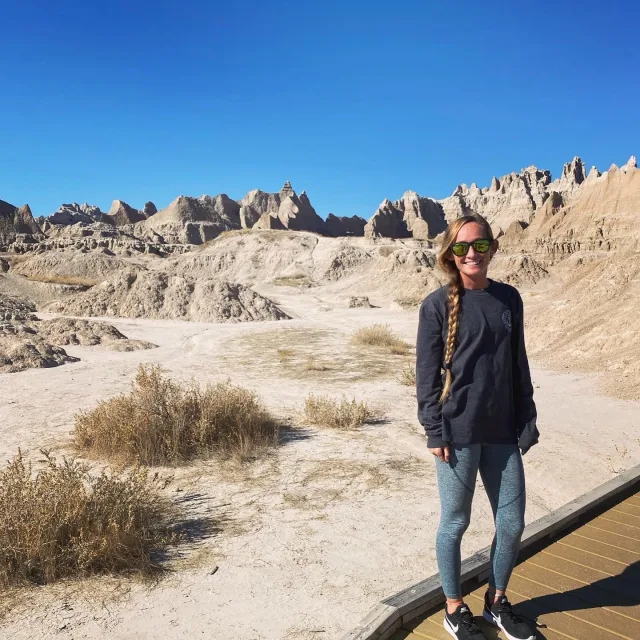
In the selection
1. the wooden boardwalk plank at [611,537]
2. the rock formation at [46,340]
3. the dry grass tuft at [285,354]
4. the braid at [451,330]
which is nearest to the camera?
the braid at [451,330]

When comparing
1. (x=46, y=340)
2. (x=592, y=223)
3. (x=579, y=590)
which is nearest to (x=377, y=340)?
(x=46, y=340)

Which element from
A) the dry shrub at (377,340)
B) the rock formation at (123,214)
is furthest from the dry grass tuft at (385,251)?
the rock formation at (123,214)

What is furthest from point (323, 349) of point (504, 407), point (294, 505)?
point (504, 407)

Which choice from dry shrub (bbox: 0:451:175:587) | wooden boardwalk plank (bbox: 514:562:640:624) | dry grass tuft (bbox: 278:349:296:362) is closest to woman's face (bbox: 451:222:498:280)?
wooden boardwalk plank (bbox: 514:562:640:624)

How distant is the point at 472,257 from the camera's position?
2561 millimetres

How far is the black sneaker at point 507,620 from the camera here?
2570 mm

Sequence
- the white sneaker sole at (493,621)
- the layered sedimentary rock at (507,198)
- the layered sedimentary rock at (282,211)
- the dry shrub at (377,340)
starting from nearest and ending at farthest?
the white sneaker sole at (493,621) < the dry shrub at (377,340) < the layered sedimentary rock at (282,211) < the layered sedimentary rock at (507,198)

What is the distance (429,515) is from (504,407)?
2.81 meters

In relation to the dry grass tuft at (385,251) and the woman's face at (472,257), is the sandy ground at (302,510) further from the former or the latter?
the dry grass tuft at (385,251)

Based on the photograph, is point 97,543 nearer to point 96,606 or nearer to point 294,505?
point 96,606

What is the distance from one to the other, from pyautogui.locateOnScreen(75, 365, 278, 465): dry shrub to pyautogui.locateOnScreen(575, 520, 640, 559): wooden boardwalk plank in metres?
3.79

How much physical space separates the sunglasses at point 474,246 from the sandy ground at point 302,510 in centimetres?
234

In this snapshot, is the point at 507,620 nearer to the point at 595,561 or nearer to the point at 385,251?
the point at 595,561

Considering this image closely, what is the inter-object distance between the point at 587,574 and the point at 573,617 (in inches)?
19.5
